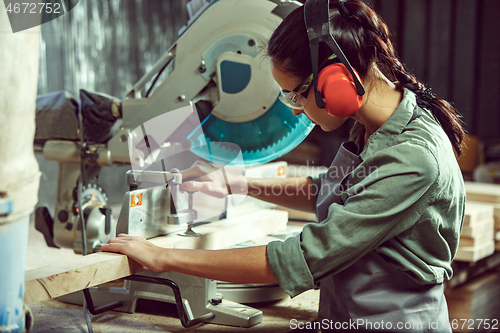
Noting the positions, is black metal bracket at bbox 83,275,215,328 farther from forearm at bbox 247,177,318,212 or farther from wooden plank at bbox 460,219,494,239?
wooden plank at bbox 460,219,494,239

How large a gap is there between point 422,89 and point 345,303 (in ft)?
1.62

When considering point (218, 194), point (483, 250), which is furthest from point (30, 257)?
point (483, 250)

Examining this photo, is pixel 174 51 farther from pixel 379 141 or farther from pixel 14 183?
pixel 14 183

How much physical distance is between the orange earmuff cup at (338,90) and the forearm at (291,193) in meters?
0.47

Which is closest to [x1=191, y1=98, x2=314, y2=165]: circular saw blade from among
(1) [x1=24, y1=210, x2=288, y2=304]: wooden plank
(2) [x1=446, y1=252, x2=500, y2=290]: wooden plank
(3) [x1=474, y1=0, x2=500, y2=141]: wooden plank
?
(1) [x1=24, y1=210, x2=288, y2=304]: wooden plank

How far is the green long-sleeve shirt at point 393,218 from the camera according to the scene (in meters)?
0.83

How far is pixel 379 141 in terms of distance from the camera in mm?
936

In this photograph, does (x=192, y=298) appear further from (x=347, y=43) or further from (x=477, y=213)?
(x=477, y=213)

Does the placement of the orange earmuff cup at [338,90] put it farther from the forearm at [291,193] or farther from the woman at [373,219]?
the forearm at [291,193]

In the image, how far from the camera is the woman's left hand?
3.01 ft

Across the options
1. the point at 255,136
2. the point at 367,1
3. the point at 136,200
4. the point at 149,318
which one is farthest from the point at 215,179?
the point at 367,1

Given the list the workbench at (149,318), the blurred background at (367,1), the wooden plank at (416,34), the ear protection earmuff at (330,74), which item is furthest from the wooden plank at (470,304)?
the wooden plank at (416,34)

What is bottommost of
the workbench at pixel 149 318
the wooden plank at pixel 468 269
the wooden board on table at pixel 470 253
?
the wooden plank at pixel 468 269

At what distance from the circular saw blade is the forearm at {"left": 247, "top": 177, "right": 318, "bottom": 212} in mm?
97
